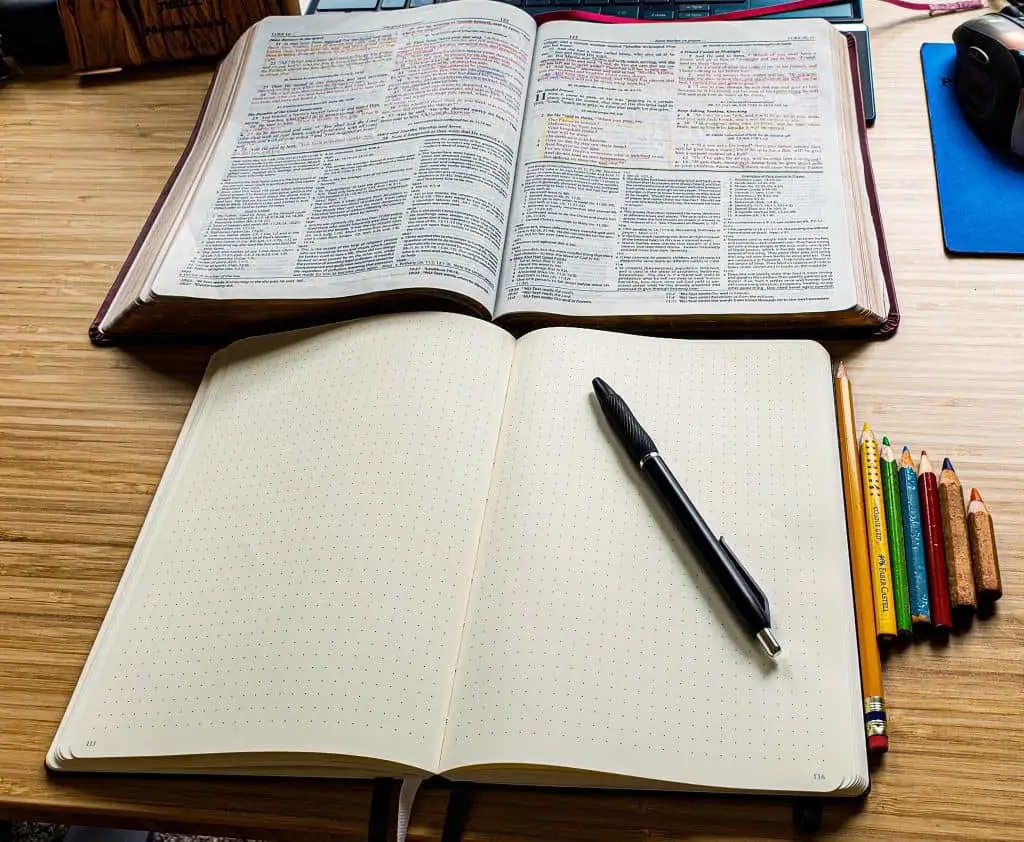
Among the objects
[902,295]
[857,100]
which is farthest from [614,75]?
[902,295]

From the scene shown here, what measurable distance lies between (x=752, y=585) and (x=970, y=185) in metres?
0.42

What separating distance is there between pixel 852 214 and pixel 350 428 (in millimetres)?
390

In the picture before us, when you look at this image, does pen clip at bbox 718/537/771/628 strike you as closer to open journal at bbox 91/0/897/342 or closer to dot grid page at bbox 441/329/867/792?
dot grid page at bbox 441/329/867/792

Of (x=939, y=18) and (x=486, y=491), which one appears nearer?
(x=486, y=491)

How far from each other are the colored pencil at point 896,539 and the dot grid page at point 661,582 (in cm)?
3

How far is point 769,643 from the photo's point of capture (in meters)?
0.49

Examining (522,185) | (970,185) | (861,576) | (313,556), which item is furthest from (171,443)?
(970,185)

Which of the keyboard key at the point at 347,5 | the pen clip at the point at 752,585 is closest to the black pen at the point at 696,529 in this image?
the pen clip at the point at 752,585

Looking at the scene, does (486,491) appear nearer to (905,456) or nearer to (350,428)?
(350,428)

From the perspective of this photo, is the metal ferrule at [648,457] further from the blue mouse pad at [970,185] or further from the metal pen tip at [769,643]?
the blue mouse pad at [970,185]

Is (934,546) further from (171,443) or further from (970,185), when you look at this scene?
(171,443)

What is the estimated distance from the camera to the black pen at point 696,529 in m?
0.50

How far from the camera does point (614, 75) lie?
80 centimetres

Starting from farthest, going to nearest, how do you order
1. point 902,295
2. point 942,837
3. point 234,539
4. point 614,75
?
point 614,75 → point 902,295 → point 234,539 → point 942,837
